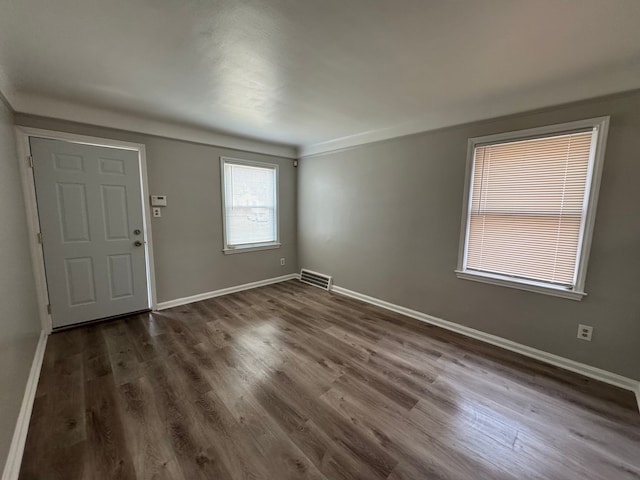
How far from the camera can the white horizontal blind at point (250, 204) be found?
400cm

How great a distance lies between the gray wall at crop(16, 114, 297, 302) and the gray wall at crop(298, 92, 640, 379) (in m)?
1.45

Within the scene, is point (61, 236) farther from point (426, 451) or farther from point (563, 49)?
point (563, 49)

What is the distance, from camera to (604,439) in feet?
5.22

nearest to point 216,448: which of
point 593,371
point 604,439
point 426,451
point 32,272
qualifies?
point 426,451

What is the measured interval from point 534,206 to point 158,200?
4198 millimetres

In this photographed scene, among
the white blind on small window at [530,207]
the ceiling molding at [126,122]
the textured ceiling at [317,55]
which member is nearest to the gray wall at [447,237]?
the white blind on small window at [530,207]

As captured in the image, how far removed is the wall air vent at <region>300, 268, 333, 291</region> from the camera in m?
4.33

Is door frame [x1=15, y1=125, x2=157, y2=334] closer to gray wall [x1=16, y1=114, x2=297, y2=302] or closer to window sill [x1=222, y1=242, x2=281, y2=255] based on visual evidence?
gray wall [x1=16, y1=114, x2=297, y2=302]

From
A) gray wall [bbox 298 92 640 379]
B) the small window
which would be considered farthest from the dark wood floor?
the small window

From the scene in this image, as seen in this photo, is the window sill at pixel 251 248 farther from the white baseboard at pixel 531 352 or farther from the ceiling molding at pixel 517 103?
the ceiling molding at pixel 517 103

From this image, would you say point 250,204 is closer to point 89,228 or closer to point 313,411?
point 89,228

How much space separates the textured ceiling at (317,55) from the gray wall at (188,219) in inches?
25.8

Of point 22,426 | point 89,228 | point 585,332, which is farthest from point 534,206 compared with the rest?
point 89,228

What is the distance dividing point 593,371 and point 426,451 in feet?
6.04
